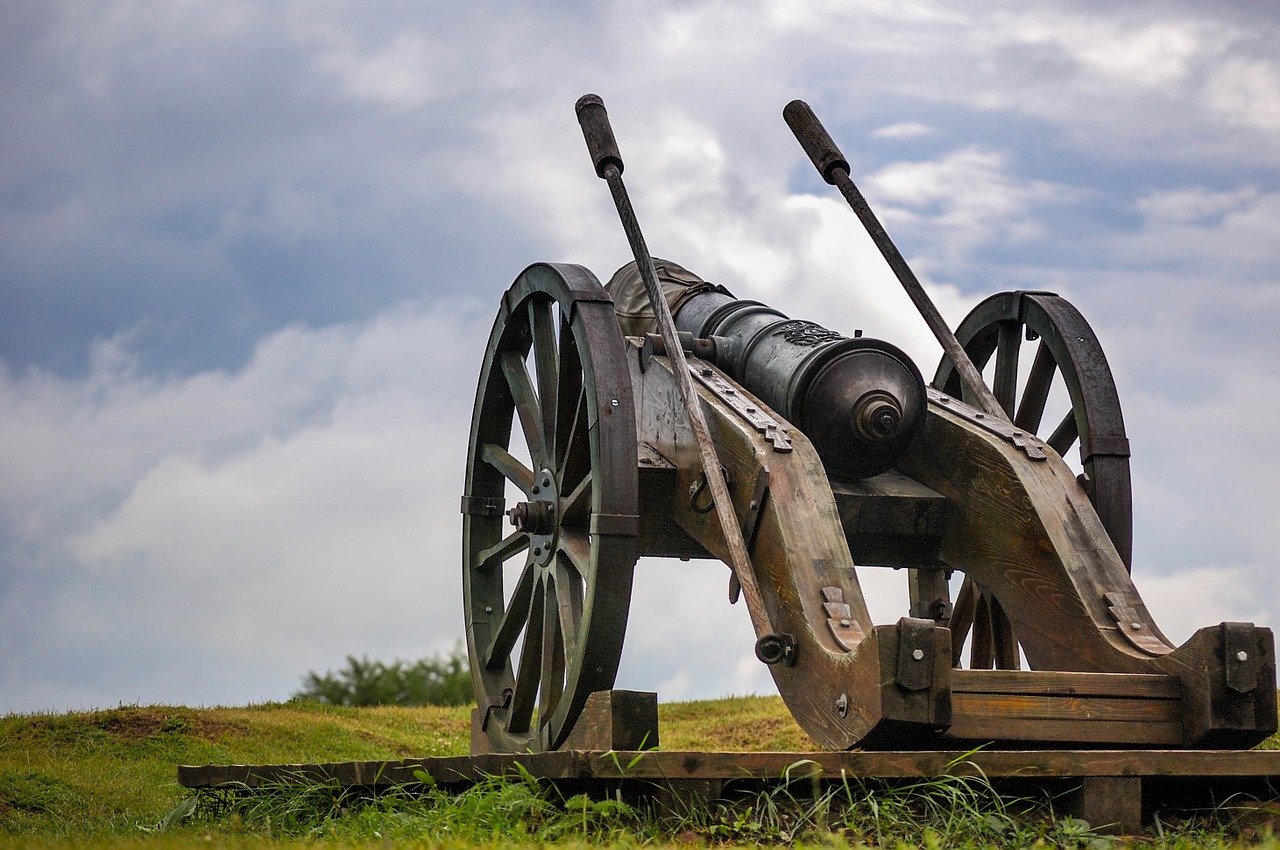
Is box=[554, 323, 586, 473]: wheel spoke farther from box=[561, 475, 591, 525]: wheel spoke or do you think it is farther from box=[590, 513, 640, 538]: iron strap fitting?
box=[590, 513, 640, 538]: iron strap fitting

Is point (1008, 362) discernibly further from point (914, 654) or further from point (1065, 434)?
point (914, 654)

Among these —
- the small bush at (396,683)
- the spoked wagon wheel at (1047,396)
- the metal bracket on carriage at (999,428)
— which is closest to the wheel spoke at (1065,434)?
the spoked wagon wheel at (1047,396)

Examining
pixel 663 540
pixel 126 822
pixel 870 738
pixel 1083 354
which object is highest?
pixel 1083 354

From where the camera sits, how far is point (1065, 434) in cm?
672

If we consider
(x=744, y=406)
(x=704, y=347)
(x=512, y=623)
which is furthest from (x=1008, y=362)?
(x=512, y=623)

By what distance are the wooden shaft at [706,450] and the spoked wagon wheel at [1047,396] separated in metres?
1.78

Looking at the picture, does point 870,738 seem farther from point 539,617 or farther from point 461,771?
point 539,617

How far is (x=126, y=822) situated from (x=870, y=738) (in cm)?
363

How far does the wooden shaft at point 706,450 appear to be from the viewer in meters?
4.99

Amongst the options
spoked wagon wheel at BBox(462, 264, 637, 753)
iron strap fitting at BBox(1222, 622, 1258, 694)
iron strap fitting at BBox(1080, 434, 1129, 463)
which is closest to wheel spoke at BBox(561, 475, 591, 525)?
spoked wagon wheel at BBox(462, 264, 637, 753)

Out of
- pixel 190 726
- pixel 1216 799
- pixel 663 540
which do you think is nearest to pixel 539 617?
pixel 663 540

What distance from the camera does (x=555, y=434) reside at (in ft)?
20.2

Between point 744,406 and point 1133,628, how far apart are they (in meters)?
1.64

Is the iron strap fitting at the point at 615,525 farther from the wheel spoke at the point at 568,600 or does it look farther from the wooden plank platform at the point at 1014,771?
the wooden plank platform at the point at 1014,771
